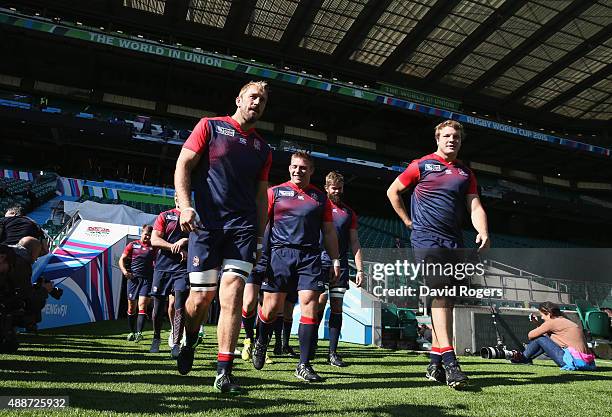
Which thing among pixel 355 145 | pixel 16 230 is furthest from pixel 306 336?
pixel 355 145

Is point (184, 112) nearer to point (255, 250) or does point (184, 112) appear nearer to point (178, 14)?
point (178, 14)

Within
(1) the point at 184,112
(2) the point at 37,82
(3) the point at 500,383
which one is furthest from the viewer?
(1) the point at 184,112

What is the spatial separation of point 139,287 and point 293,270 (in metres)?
4.33

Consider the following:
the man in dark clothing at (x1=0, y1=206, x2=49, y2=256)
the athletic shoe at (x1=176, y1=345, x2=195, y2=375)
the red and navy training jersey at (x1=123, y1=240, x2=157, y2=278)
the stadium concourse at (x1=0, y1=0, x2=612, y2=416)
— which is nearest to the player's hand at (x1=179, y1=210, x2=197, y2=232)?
the athletic shoe at (x1=176, y1=345, x2=195, y2=375)

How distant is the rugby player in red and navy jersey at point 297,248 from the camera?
4223 mm

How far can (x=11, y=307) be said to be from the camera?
4668 millimetres

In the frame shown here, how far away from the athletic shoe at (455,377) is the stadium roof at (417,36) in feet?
77.2

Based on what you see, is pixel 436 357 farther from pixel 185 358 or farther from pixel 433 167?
pixel 185 358

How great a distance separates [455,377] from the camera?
3.53 meters

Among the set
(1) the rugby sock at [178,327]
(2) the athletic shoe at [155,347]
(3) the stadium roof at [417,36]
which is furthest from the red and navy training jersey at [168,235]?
(3) the stadium roof at [417,36]

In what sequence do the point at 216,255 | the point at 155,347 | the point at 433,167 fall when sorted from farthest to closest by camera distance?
the point at 155,347 < the point at 433,167 < the point at 216,255

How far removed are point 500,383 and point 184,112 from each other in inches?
1178

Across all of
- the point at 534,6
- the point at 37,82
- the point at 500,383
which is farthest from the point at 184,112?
the point at 500,383

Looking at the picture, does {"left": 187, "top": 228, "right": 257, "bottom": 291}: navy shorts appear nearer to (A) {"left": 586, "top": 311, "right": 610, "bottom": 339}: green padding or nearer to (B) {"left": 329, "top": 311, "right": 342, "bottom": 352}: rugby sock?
(B) {"left": 329, "top": 311, "right": 342, "bottom": 352}: rugby sock
